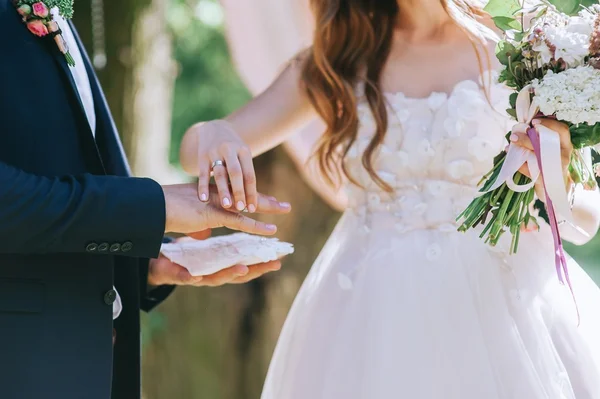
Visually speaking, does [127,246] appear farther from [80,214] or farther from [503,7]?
[503,7]

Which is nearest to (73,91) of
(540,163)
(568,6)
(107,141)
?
(107,141)

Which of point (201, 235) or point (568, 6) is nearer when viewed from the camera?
point (568, 6)

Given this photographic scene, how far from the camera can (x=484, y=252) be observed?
251 centimetres

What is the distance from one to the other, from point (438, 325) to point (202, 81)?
4.56 meters

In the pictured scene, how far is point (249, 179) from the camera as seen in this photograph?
2232 mm

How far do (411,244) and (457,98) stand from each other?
0.43 m

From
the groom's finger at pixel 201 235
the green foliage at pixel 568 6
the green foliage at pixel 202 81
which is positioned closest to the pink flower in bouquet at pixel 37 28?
the groom's finger at pixel 201 235

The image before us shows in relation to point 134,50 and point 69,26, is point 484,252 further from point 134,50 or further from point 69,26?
point 134,50

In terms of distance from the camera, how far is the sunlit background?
427cm

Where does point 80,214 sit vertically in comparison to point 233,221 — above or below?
above

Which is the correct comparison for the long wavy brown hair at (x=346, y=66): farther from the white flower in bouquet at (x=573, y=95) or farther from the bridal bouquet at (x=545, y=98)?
the white flower in bouquet at (x=573, y=95)

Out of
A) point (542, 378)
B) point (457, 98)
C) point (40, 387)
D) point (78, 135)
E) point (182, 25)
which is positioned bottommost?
point (182, 25)

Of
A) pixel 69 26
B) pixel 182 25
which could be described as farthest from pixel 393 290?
pixel 182 25

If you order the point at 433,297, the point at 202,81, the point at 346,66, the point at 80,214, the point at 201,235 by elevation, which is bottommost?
the point at 202,81
